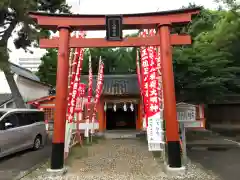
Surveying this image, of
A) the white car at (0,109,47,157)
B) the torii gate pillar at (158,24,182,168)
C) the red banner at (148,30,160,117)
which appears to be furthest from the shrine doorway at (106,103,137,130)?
the torii gate pillar at (158,24,182,168)

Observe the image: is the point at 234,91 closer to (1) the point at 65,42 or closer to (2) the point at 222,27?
(2) the point at 222,27

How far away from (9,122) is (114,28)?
5696 millimetres

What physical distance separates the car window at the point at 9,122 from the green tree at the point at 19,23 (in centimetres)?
302

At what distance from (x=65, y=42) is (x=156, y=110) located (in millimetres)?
3554

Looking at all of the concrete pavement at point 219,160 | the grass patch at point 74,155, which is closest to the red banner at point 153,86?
the concrete pavement at point 219,160

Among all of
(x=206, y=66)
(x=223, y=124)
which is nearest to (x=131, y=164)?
(x=206, y=66)

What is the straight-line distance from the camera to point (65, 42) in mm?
7371

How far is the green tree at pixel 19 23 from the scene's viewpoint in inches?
474

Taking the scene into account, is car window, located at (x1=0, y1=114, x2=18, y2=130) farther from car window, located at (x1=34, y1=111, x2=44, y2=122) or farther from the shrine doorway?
the shrine doorway

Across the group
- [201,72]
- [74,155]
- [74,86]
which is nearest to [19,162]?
[74,155]

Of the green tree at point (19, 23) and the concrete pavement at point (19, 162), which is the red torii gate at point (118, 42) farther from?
the green tree at point (19, 23)

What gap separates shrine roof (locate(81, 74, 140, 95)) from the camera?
1746cm

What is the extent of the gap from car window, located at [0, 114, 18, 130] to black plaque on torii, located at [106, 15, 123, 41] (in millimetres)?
5109

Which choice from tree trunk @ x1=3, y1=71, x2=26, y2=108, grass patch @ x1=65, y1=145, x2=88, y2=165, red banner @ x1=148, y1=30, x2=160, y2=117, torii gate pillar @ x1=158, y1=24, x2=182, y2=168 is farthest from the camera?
tree trunk @ x1=3, y1=71, x2=26, y2=108
